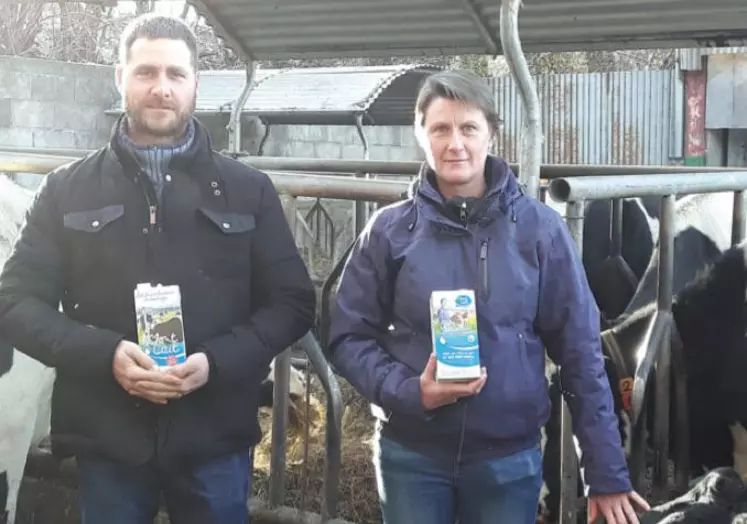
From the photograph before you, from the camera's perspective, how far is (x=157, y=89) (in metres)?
2.40

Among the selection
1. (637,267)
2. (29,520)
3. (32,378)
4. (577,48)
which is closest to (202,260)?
(32,378)

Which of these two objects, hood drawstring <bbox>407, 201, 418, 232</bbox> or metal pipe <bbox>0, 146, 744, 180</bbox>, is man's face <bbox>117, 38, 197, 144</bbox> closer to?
hood drawstring <bbox>407, 201, 418, 232</bbox>

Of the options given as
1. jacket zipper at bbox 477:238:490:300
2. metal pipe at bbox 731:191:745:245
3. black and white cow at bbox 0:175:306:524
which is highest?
jacket zipper at bbox 477:238:490:300

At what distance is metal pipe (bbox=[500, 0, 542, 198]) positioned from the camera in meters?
2.91

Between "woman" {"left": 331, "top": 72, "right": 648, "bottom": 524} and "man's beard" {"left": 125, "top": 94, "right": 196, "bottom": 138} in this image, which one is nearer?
"woman" {"left": 331, "top": 72, "right": 648, "bottom": 524}

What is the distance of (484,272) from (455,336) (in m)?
0.22

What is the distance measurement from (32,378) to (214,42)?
15.3 m

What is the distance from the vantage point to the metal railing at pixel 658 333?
2920 mm

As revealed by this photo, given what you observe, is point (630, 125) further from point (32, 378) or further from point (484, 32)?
point (32, 378)

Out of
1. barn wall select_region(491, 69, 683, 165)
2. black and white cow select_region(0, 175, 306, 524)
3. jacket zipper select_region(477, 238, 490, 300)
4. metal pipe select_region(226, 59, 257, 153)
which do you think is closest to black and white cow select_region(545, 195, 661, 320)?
metal pipe select_region(226, 59, 257, 153)

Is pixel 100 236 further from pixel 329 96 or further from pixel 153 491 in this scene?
pixel 329 96

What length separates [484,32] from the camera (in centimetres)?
480

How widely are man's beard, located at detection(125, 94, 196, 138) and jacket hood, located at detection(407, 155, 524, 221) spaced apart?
56cm

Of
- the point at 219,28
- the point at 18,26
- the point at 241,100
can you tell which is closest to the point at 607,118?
the point at 18,26
